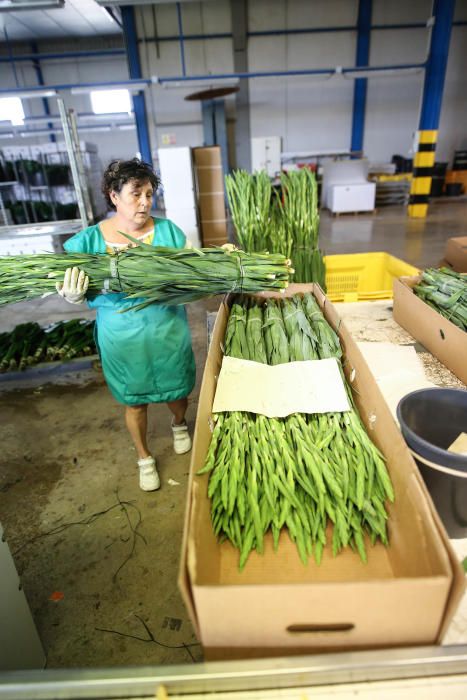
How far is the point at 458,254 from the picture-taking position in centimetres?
280

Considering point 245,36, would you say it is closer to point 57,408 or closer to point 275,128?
point 275,128

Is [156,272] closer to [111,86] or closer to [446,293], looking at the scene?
[446,293]

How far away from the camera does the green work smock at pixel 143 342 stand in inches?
73.1

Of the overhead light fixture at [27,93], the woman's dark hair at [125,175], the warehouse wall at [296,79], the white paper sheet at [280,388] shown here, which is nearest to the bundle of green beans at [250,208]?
the woman's dark hair at [125,175]

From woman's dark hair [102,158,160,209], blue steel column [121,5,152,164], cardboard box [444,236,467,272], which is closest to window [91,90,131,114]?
blue steel column [121,5,152,164]

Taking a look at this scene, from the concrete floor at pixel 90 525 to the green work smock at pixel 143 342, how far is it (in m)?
0.63

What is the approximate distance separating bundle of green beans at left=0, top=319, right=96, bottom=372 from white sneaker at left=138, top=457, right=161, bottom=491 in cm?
167

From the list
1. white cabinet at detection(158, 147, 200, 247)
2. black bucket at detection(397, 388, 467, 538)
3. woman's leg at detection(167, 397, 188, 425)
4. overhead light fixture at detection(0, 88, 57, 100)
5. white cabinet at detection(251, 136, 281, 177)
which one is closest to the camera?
black bucket at detection(397, 388, 467, 538)

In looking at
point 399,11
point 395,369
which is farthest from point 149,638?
point 399,11

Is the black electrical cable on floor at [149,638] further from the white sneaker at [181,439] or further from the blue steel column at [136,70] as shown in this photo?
the blue steel column at [136,70]

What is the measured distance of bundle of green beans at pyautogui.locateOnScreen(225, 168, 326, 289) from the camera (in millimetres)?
2477

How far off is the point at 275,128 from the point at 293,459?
1350 cm

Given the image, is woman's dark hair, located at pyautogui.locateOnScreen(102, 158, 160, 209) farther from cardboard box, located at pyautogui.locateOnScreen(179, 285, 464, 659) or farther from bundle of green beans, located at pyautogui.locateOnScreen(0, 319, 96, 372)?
bundle of green beans, located at pyautogui.locateOnScreen(0, 319, 96, 372)

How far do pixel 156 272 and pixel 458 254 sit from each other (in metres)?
2.26
